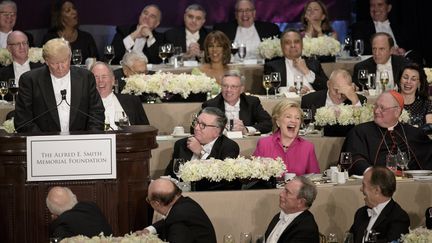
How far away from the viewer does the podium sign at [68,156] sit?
24.0 feet

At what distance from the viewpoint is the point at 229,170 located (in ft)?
27.1

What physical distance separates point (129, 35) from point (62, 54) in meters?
5.02

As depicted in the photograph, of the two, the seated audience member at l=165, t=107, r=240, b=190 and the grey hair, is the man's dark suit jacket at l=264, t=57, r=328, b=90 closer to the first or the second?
the seated audience member at l=165, t=107, r=240, b=190

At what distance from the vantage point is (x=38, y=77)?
8047 mm

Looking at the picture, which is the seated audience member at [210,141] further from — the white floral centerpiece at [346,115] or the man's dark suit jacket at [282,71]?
the man's dark suit jacket at [282,71]

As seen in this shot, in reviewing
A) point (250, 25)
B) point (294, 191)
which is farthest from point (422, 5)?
point (294, 191)

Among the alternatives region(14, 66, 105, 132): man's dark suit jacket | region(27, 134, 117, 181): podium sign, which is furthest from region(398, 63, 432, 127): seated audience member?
region(27, 134, 117, 181): podium sign

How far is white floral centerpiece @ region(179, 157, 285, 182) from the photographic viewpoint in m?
8.23

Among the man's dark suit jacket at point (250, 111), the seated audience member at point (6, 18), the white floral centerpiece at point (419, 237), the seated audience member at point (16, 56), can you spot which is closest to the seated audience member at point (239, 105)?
the man's dark suit jacket at point (250, 111)

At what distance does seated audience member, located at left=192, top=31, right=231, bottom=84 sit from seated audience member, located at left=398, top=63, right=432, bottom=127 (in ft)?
6.08

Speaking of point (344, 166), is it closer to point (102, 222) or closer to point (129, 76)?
point (102, 222)

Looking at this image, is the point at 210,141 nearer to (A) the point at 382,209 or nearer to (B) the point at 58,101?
(B) the point at 58,101

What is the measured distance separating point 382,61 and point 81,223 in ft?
18.5

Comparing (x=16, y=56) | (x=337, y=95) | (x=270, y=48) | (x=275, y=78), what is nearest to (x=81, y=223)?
(x=337, y=95)
